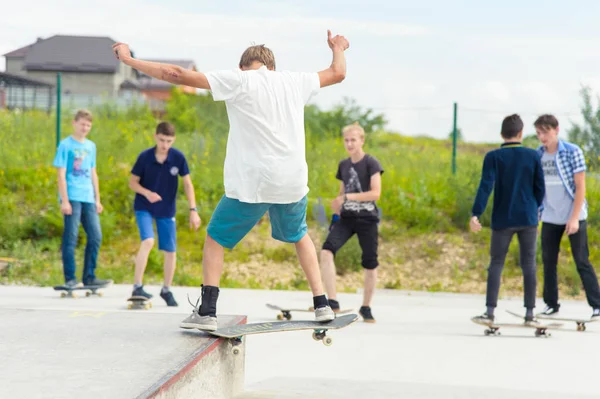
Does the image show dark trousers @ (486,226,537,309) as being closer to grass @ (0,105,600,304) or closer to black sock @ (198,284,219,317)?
black sock @ (198,284,219,317)

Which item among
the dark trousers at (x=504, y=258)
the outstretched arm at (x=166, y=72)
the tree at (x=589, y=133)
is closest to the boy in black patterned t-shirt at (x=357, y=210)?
the dark trousers at (x=504, y=258)

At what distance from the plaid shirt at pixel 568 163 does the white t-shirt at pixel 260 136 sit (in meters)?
3.94

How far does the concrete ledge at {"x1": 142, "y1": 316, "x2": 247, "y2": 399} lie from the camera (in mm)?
3845

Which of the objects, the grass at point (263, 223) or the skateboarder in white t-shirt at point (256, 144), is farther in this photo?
the grass at point (263, 223)

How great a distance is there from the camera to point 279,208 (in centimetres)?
514

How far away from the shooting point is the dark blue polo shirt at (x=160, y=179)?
27.1 ft

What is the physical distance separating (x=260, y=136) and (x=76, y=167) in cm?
472

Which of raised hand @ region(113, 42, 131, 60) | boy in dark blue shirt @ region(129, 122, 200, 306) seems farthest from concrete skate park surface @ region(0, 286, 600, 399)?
raised hand @ region(113, 42, 131, 60)

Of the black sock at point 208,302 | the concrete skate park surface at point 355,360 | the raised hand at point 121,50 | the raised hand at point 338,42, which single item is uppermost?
the raised hand at point 338,42

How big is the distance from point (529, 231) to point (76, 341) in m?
4.37

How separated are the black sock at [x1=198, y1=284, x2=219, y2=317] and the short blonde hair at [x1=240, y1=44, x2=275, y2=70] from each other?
136 cm

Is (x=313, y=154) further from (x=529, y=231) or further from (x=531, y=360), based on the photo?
(x=531, y=360)

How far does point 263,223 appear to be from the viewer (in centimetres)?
1439

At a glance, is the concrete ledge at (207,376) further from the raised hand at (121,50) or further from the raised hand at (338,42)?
the raised hand at (338,42)
